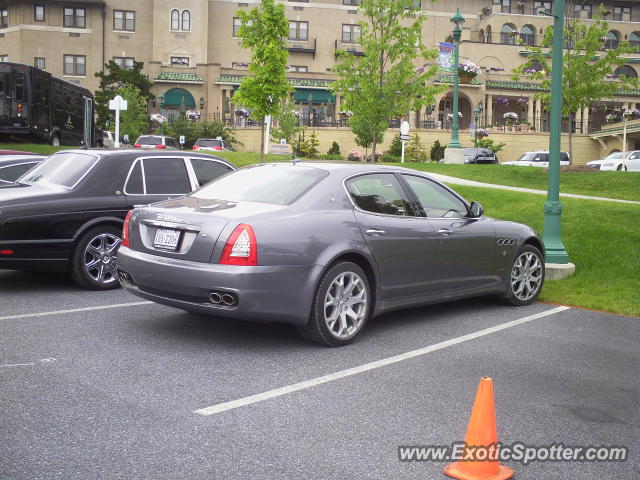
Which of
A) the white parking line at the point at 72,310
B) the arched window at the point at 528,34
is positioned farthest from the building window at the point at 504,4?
the white parking line at the point at 72,310

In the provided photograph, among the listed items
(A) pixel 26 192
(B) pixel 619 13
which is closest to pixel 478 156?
(A) pixel 26 192

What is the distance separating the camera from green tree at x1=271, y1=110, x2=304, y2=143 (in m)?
49.6

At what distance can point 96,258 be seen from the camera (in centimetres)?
895

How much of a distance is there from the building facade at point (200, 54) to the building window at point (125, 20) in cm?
8

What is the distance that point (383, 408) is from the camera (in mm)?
4918

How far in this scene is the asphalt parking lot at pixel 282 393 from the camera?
4027 mm

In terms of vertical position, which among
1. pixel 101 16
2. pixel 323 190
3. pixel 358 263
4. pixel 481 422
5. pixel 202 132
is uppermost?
pixel 101 16

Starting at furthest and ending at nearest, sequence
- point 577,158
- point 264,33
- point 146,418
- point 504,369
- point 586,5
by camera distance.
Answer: point 586,5 < point 577,158 < point 264,33 < point 504,369 < point 146,418

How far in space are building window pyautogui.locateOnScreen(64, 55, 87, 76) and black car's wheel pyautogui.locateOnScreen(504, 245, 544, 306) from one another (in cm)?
5853

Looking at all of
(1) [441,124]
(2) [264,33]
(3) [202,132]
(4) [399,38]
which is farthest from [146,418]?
(1) [441,124]

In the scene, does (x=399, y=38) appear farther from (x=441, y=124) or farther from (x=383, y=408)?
(x=441, y=124)

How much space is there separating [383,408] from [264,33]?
63.2 feet

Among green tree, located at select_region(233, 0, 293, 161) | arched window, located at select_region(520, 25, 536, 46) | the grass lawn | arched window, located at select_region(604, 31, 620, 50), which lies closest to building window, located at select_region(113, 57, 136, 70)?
arched window, located at select_region(520, 25, 536, 46)

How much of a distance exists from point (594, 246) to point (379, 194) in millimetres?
6024
